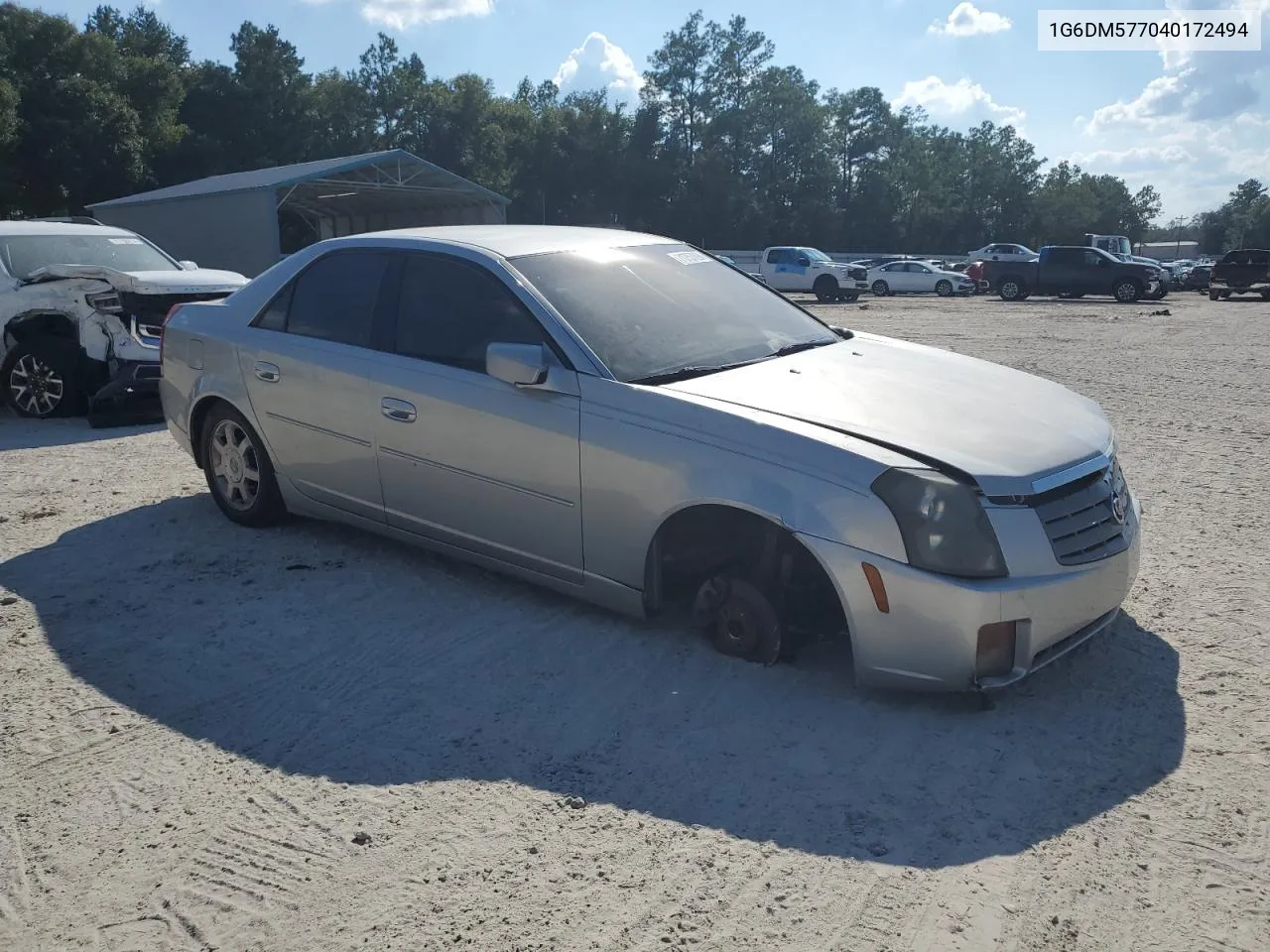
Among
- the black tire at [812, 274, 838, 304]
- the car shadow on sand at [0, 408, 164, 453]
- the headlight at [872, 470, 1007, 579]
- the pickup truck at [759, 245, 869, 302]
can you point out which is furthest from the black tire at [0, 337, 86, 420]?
the black tire at [812, 274, 838, 304]

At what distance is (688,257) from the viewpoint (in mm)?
5309

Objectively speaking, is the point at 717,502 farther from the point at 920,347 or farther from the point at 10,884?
the point at 10,884

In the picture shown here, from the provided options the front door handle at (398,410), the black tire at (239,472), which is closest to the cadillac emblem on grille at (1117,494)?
the front door handle at (398,410)

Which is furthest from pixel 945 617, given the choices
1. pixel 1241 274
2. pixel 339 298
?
pixel 1241 274

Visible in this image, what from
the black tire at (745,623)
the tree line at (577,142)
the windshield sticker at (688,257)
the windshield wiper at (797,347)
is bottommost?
the black tire at (745,623)

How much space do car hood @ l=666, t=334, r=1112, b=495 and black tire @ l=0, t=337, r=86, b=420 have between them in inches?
282

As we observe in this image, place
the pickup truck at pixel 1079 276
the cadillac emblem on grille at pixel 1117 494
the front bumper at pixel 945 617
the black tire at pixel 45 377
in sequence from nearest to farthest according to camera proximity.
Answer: the front bumper at pixel 945 617
the cadillac emblem on grille at pixel 1117 494
the black tire at pixel 45 377
the pickup truck at pixel 1079 276

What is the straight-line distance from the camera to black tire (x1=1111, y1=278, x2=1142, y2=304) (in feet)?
97.6

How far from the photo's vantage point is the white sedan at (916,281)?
36531mm

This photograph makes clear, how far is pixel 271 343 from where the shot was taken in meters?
5.41

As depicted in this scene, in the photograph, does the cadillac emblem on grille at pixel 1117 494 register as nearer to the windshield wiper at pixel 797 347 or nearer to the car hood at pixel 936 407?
the car hood at pixel 936 407

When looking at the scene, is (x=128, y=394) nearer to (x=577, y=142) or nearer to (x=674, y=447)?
(x=674, y=447)

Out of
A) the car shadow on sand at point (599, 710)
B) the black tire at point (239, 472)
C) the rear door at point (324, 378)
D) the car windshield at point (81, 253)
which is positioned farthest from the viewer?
the car windshield at point (81, 253)

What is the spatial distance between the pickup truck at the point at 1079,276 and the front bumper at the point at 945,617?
2945 cm
